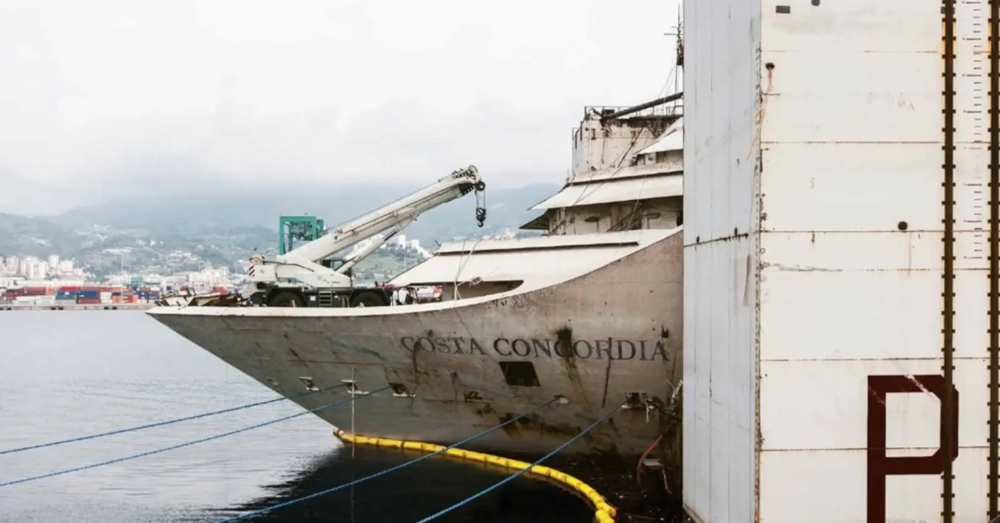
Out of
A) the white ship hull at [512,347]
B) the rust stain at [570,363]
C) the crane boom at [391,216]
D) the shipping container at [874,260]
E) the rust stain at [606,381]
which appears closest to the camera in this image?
the shipping container at [874,260]

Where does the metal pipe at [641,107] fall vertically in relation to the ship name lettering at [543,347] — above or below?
above

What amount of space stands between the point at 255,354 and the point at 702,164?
53.5 ft

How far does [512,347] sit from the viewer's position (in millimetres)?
19906

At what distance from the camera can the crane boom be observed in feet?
95.1

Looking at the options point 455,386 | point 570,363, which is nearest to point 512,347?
point 570,363

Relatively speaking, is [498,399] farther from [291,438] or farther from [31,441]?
[31,441]

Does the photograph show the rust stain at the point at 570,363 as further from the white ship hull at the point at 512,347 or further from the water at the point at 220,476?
the water at the point at 220,476

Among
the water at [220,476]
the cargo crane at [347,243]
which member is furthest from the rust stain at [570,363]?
the cargo crane at [347,243]

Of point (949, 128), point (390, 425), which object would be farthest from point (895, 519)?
point (390, 425)

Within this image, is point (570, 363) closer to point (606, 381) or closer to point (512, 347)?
point (606, 381)

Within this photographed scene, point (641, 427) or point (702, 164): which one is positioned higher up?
point (702, 164)

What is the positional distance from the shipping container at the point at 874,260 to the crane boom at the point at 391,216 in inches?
797

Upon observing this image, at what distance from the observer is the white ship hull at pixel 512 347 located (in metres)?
18.5

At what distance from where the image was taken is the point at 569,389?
20156 mm
